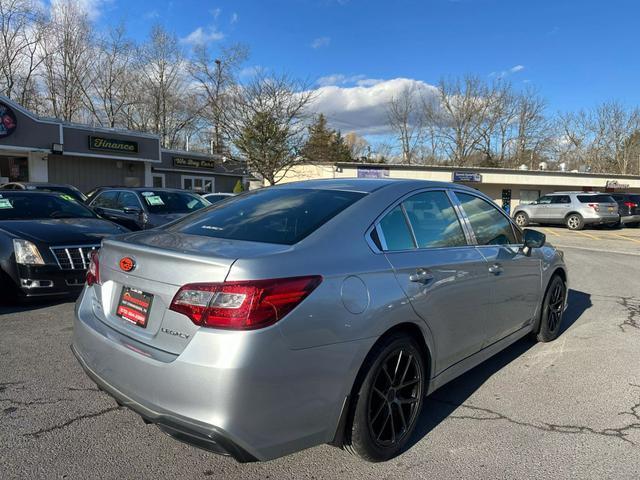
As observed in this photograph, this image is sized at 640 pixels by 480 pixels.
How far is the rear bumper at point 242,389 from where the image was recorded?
2.02 meters

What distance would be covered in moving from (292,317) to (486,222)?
243 cm

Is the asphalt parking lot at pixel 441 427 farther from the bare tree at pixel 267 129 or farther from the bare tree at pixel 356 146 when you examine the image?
the bare tree at pixel 356 146

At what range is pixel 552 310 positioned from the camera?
16.1 feet

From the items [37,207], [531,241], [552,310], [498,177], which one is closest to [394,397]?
[531,241]

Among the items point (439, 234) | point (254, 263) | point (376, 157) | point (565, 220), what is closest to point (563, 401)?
point (439, 234)

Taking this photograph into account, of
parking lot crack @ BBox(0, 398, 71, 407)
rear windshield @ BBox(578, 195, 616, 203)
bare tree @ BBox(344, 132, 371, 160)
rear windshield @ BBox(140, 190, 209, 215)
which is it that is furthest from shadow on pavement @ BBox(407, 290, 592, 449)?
bare tree @ BBox(344, 132, 371, 160)

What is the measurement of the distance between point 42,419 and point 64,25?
1582 inches

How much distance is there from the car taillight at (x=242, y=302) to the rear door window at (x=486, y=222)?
204 centimetres

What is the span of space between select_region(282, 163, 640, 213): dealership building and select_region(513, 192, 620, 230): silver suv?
8026 millimetres

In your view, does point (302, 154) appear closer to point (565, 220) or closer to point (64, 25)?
point (565, 220)

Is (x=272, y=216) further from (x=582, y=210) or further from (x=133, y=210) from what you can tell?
(x=582, y=210)

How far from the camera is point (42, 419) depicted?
120 inches

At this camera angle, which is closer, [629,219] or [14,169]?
[14,169]

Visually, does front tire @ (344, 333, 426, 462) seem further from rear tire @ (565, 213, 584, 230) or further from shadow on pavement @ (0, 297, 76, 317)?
rear tire @ (565, 213, 584, 230)
